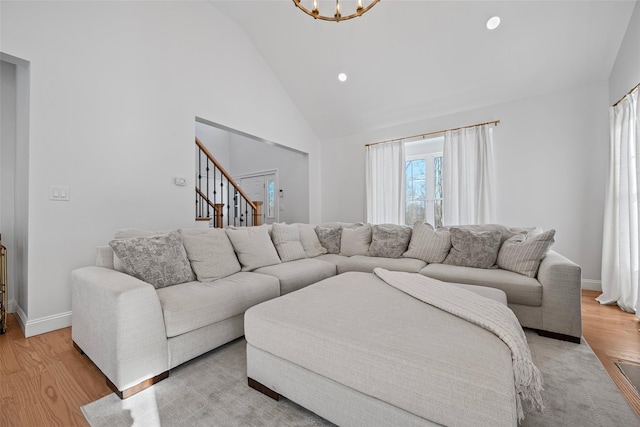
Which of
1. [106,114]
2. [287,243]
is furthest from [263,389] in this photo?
[106,114]

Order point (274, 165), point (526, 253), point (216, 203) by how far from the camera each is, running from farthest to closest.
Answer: point (274, 165) → point (216, 203) → point (526, 253)

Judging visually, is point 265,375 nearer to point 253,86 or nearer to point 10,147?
point 10,147

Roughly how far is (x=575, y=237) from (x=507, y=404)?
3692 millimetres

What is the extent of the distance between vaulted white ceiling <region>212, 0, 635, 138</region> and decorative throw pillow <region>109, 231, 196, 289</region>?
3.35 metres

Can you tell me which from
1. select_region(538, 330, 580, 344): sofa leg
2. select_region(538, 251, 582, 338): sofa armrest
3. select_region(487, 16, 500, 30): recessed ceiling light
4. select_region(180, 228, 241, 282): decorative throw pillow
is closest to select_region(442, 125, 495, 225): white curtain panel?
select_region(487, 16, 500, 30): recessed ceiling light

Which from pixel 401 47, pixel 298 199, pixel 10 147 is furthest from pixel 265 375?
pixel 298 199

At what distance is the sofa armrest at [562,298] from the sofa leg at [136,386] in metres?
2.67

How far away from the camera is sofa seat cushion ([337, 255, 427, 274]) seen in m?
2.82

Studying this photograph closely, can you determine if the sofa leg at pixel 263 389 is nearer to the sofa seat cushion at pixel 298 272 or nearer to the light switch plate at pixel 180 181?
the sofa seat cushion at pixel 298 272

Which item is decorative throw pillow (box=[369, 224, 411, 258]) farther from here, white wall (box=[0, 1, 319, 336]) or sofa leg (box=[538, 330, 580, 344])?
white wall (box=[0, 1, 319, 336])

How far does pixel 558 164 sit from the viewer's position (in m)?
3.47

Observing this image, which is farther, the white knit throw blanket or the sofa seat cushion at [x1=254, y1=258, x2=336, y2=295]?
the sofa seat cushion at [x1=254, y1=258, x2=336, y2=295]

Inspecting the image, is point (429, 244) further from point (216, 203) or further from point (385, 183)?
point (216, 203)

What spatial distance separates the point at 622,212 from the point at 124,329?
4.31m
